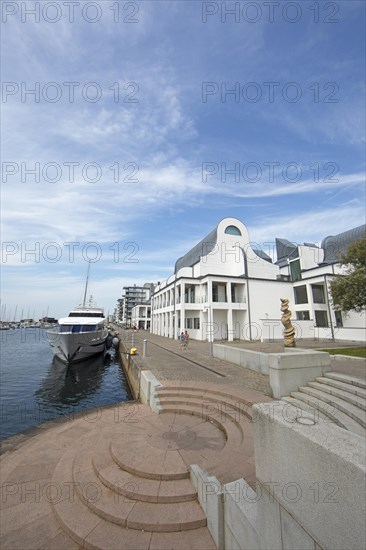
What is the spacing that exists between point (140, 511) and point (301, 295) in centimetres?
3256

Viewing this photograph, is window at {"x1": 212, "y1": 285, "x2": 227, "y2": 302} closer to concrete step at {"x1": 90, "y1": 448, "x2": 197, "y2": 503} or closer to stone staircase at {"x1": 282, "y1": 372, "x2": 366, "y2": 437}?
stone staircase at {"x1": 282, "y1": 372, "x2": 366, "y2": 437}

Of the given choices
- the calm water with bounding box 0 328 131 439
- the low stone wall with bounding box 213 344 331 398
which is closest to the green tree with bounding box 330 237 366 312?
the low stone wall with bounding box 213 344 331 398

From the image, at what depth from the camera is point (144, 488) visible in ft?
13.9

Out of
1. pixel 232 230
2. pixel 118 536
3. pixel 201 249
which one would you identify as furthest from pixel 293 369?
pixel 201 249

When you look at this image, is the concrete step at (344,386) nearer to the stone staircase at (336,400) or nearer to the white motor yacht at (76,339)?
the stone staircase at (336,400)

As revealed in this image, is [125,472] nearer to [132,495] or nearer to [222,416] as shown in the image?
[132,495]

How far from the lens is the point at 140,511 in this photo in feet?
12.7

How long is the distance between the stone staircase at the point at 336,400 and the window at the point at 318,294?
25.5 meters

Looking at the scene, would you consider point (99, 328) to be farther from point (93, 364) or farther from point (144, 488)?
point (144, 488)

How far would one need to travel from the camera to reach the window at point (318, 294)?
3059 centimetres

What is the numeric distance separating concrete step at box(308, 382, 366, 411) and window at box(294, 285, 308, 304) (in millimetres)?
26305

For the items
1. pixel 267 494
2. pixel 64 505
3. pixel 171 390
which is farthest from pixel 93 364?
pixel 267 494

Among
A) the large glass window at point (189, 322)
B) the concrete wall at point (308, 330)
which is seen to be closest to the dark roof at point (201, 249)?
the large glass window at point (189, 322)

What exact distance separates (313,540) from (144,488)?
10.9 ft
